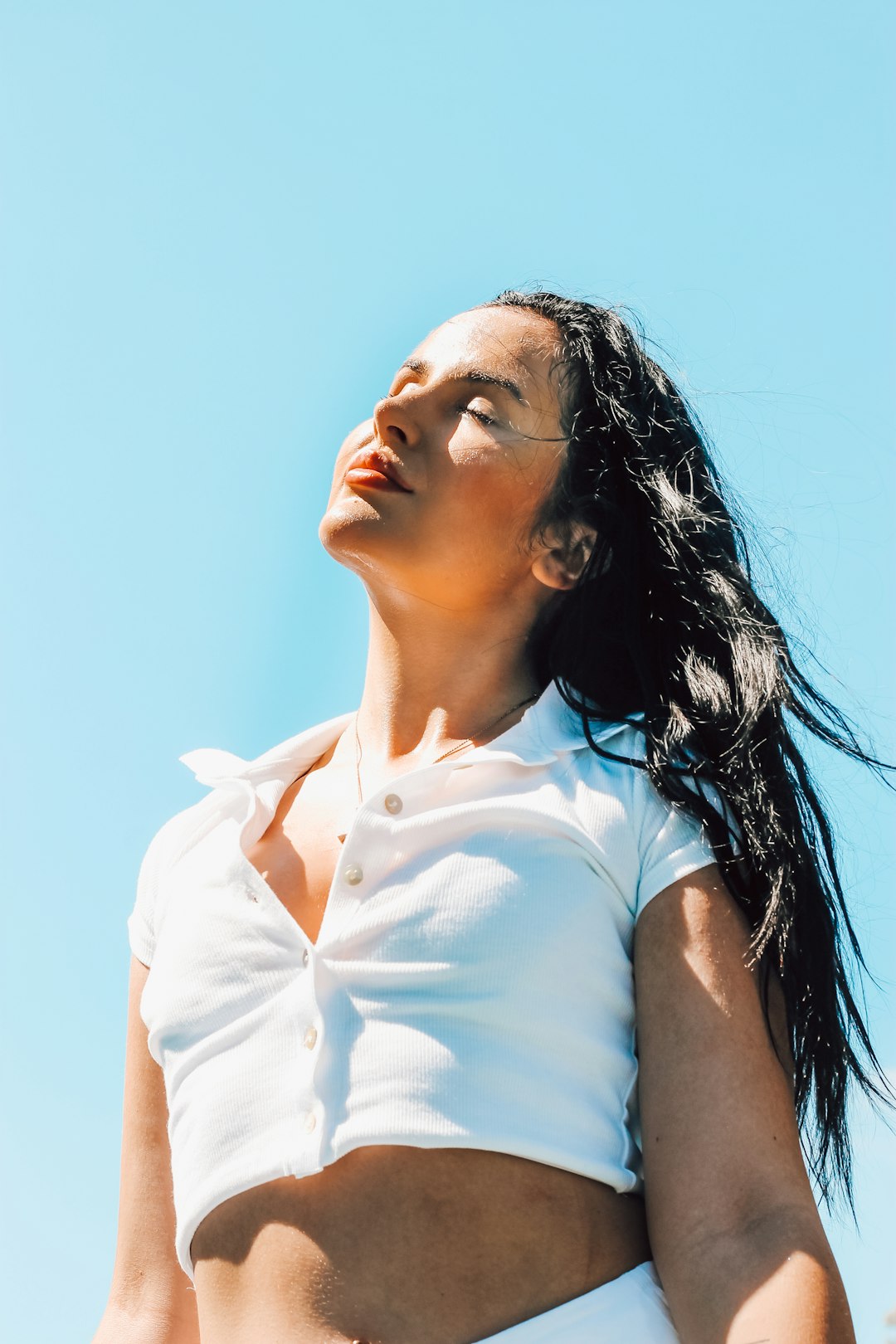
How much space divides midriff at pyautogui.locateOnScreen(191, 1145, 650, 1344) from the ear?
122 centimetres

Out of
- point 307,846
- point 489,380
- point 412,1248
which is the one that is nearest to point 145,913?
point 307,846

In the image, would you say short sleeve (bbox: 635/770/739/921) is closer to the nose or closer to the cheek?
the cheek

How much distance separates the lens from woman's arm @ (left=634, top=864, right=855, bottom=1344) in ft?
6.06

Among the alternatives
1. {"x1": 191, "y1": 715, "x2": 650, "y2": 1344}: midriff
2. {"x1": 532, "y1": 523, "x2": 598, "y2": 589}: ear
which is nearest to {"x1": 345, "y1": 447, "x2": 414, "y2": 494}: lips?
{"x1": 532, "y1": 523, "x2": 598, "y2": 589}: ear

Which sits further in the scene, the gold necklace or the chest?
the gold necklace

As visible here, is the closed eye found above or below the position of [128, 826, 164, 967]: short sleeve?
above

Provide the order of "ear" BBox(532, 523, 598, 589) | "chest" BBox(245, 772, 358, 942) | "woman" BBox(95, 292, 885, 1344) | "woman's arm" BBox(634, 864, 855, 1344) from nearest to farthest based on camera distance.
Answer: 1. "woman's arm" BBox(634, 864, 855, 1344)
2. "woman" BBox(95, 292, 885, 1344)
3. "chest" BBox(245, 772, 358, 942)
4. "ear" BBox(532, 523, 598, 589)

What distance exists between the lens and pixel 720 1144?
1.98m

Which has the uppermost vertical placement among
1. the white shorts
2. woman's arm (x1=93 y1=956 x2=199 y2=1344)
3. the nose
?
the nose

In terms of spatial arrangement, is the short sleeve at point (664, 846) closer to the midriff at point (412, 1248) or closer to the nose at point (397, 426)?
the midriff at point (412, 1248)

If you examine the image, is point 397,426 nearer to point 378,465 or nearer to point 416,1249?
point 378,465

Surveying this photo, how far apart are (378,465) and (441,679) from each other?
426 mm

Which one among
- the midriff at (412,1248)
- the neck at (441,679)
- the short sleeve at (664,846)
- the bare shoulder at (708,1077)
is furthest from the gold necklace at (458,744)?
the midriff at (412,1248)

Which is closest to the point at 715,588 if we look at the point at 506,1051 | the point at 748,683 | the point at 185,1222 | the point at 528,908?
the point at 748,683
